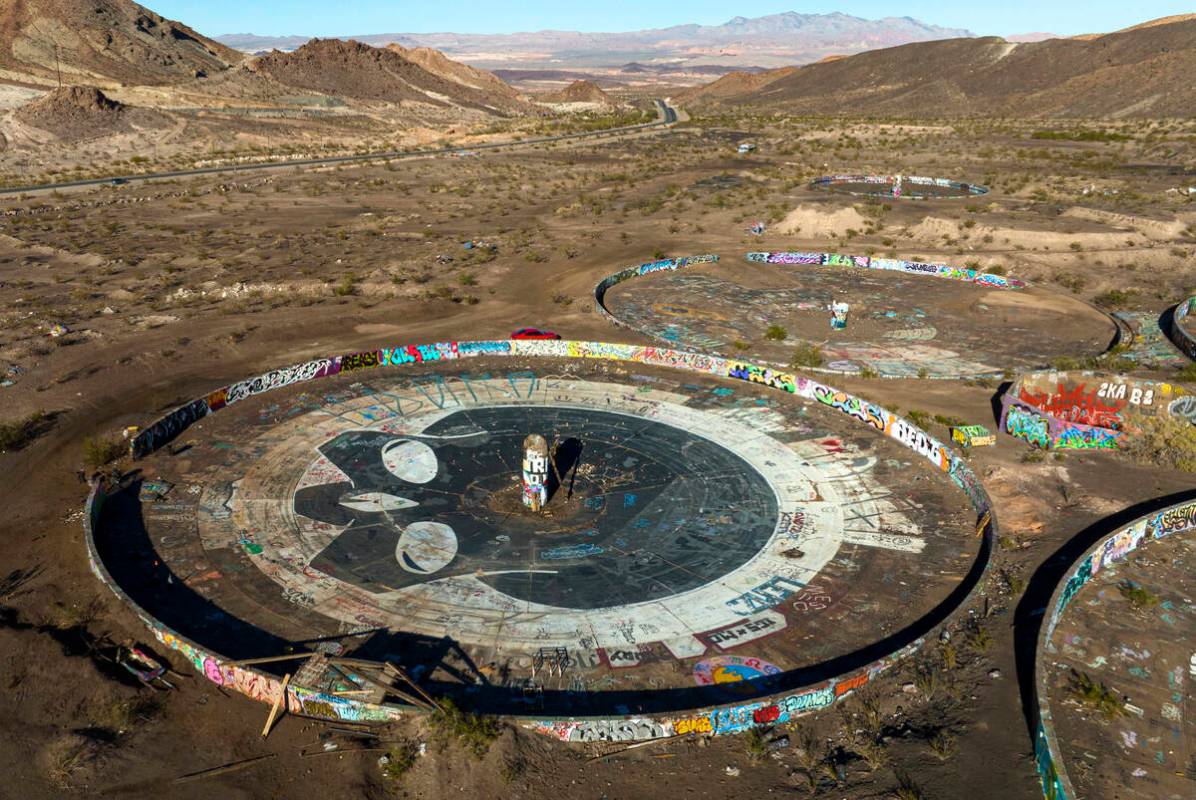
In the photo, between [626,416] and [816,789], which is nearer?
[816,789]

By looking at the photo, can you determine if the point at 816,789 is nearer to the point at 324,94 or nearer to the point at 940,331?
the point at 940,331

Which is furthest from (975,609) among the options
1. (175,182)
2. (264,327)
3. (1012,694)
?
(175,182)

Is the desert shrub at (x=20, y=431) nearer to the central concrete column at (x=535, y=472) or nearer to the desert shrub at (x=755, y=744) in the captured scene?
the central concrete column at (x=535, y=472)

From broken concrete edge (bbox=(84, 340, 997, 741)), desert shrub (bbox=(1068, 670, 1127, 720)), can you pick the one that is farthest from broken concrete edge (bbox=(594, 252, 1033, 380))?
desert shrub (bbox=(1068, 670, 1127, 720))

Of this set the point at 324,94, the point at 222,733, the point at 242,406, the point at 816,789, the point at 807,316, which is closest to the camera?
the point at 816,789

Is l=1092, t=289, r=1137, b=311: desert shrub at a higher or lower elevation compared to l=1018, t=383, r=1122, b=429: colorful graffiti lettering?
higher

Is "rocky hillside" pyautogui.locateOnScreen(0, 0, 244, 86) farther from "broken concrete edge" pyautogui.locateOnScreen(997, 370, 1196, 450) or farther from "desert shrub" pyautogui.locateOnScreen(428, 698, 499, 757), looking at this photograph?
"desert shrub" pyautogui.locateOnScreen(428, 698, 499, 757)
